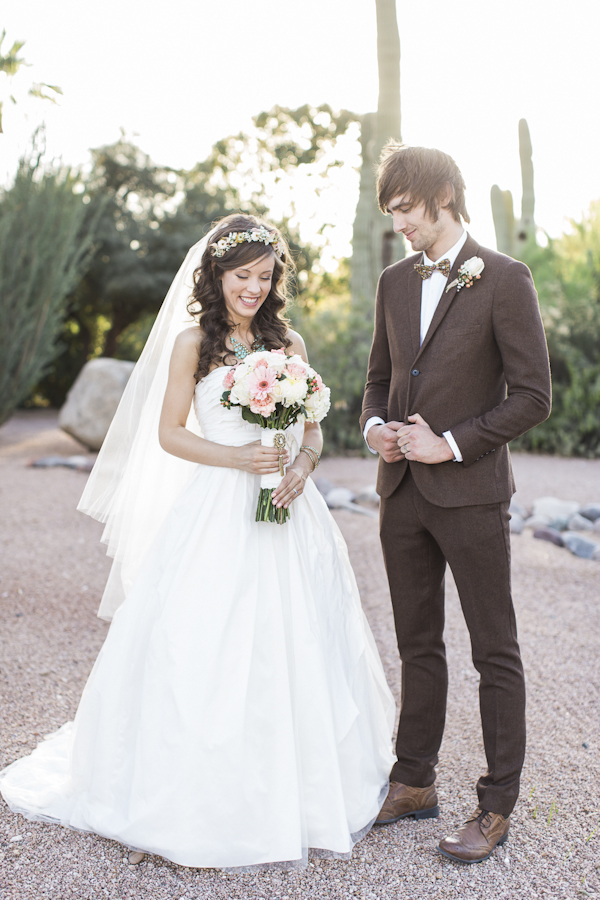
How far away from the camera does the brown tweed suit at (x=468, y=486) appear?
2332 mm

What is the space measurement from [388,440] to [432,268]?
64cm

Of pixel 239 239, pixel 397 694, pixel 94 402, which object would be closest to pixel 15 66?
pixel 239 239

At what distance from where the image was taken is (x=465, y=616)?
2.55 metres

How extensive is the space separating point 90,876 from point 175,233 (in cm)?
1996

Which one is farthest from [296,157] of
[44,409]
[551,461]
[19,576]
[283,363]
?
[283,363]

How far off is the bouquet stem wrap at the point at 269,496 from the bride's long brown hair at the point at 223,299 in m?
0.36

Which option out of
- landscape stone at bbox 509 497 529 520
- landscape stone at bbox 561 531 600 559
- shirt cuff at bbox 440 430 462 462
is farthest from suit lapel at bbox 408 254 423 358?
landscape stone at bbox 509 497 529 520

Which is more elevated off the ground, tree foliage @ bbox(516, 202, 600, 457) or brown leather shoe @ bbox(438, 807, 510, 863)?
tree foliage @ bbox(516, 202, 600, 457)

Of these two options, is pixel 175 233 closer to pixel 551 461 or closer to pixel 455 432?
pixel 551 461

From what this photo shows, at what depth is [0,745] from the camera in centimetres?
314

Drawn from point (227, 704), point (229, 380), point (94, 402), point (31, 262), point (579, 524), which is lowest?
point (579, 524)

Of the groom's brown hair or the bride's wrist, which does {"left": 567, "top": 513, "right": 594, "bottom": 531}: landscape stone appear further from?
the groom's brown hair

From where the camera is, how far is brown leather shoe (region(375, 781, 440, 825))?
2.67 metres

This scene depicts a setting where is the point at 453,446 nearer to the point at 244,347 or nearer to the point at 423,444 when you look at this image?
the point at 423,444
